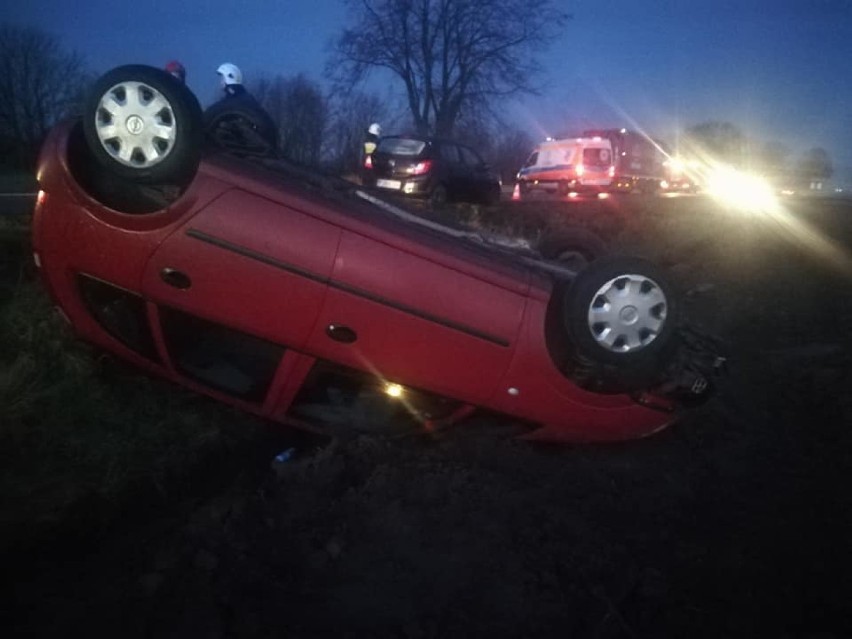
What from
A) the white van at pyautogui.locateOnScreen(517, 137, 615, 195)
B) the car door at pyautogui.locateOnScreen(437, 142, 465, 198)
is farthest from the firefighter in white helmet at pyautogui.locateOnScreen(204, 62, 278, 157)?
the white van at pyautogui.locateOnScreen(517, 137, 615, 195)

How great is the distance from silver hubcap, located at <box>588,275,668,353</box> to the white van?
1217 cm

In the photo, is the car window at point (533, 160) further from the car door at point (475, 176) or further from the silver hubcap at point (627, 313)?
the silver hubcap at point (627, 313)

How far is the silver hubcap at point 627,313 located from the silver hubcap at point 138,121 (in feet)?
7.30

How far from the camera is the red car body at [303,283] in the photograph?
3537 millimetres

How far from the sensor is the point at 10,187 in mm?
13523

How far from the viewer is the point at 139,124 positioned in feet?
11.4

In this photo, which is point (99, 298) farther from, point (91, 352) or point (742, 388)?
point (742, 388)

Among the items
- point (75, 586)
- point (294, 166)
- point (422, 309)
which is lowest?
point (75, 586)

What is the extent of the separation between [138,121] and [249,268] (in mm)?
859

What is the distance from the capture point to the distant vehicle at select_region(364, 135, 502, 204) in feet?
45.9

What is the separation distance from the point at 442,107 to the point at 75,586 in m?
28.8

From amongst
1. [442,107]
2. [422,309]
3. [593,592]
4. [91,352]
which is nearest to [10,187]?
[91,352]

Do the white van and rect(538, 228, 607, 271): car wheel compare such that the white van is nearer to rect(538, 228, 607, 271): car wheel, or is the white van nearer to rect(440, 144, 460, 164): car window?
rect(440, 144, 460, 164): car window

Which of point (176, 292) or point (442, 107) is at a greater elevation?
point (442, 107)
